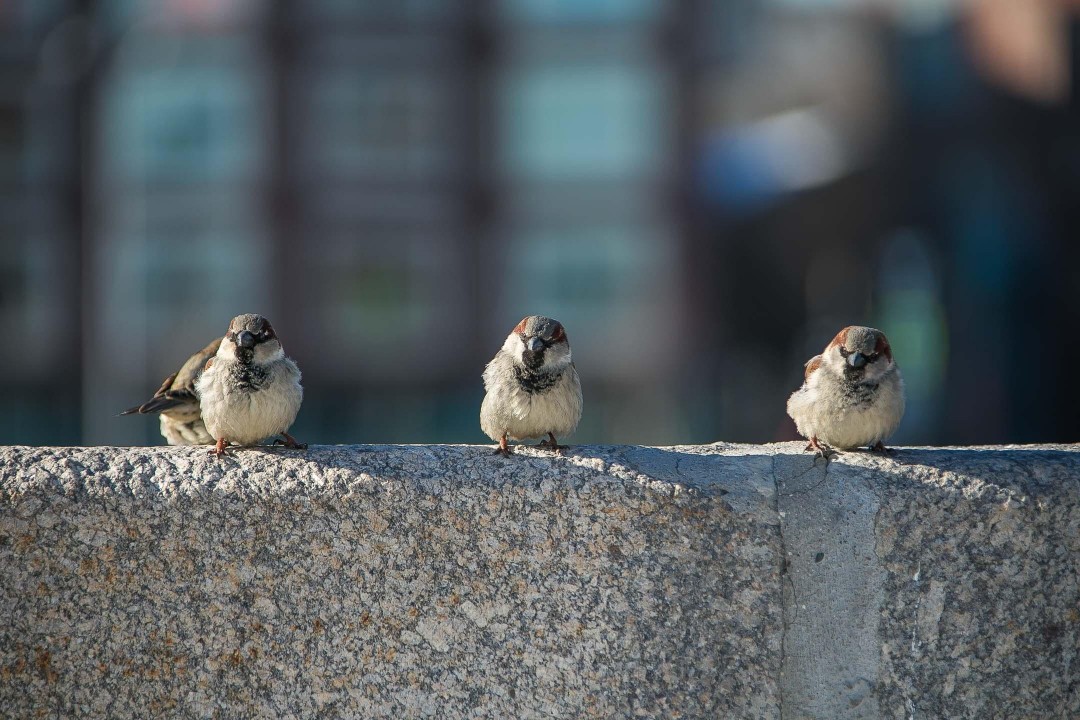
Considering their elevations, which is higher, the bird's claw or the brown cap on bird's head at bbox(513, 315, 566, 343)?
the brown cap on bird's head at bbox(513, 315, 566, 343)

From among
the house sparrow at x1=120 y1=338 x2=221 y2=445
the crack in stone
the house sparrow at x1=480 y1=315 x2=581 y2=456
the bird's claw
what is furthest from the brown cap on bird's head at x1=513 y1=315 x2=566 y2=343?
the house sparrow at x1=120 y1=338 x2=221 y2=445

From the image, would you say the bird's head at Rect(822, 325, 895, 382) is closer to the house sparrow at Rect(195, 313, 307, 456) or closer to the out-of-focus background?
the house sparrow at Rect(195, 313, 307, 456)

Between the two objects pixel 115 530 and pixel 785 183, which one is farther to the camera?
pixel 785 183

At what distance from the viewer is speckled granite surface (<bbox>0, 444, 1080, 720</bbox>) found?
5.86ft

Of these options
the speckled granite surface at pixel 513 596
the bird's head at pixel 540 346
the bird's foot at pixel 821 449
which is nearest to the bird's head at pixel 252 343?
the bird's head at pixel 540 346

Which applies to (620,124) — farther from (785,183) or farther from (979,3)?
(979,3)

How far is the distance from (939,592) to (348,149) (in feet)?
62.2

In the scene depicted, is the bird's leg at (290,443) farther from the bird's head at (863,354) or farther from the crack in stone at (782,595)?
the bird's head at (863,354)

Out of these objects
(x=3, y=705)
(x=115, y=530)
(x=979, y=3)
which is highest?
(x=979, y=3)

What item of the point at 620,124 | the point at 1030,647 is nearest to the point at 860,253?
the point at 620,124

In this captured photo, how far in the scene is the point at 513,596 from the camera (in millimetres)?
1812

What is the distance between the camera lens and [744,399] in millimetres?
22625

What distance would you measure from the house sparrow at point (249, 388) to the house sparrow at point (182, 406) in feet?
1.95

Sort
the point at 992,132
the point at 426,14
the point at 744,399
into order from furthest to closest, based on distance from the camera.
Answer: the point at 744,399
the point at 426,14
the point at 992,132
